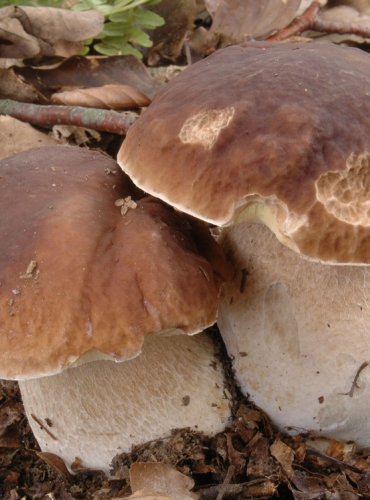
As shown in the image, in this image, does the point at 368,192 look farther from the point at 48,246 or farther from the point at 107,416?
the point at 107,416

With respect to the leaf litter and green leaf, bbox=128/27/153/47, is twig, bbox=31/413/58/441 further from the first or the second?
green leaf, bbox=128/27/153/47

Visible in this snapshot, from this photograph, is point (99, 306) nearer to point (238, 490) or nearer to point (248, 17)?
point (238, 490)

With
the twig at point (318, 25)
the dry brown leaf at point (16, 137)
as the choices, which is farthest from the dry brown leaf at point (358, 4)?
the dry brown leaf at point (16, 137)

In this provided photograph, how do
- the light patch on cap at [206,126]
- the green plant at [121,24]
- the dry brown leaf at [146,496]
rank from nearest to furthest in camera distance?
the light patch on cap at [206,126] < the dry brown leaf at [146,496] < the green plant at [121,24]

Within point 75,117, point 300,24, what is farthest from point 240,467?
point 300,24

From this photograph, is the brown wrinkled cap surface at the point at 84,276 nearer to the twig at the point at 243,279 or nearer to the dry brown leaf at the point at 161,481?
the twig at the point at 243,279

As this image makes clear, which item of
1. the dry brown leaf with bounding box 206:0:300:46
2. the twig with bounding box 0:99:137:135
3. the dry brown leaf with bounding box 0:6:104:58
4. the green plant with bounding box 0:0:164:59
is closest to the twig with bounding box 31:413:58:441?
the twig with bounding box 0:99:137:135
